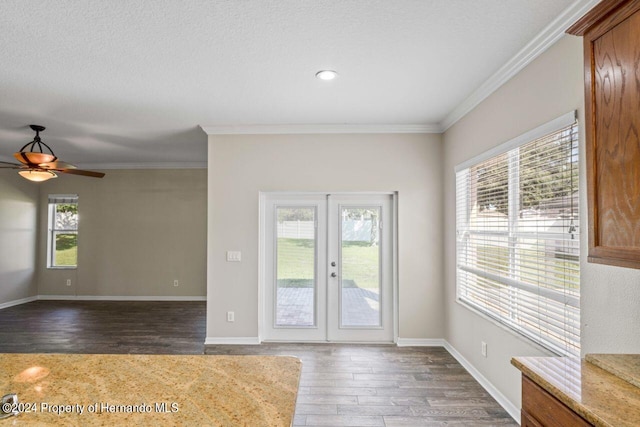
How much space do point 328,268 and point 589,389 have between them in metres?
3.22

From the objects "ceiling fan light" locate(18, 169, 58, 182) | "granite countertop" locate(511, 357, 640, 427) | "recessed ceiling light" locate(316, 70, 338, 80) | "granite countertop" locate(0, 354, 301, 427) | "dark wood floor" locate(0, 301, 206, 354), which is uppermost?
"recessed ceiling light" locate(316, 70, 338, 80)

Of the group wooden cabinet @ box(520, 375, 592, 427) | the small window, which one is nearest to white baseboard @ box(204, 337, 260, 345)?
wooden cabinet @ box(520, 375, 592, 427)

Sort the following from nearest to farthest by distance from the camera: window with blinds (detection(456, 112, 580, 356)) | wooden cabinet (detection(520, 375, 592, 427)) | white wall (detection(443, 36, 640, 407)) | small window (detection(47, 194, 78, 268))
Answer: wooden cabinet (detection(520, 375, 592, 427)) < white wall (detection(443, 36, 640, 407)) < window with blinds (detection(456, 112, 580, 356)) < small window (detection(47, 194, 78, 268))

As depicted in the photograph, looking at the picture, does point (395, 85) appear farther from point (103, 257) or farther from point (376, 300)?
point (103, 257)

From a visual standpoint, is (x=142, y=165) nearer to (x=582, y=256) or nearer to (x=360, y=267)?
(x=360, y=267)

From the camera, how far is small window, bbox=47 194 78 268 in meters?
7.06

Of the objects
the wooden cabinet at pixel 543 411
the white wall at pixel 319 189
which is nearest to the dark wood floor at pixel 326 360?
the white wall at pixel 319 189

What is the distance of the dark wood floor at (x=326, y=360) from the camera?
2708 mm

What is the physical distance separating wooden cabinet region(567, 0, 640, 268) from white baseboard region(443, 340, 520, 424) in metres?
1.80

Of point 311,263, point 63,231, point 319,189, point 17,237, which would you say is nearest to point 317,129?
point 319,189

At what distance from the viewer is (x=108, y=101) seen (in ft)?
11.2

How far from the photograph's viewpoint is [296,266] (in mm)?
4406

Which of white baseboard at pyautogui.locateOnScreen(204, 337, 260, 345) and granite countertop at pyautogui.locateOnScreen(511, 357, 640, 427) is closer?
granite countertop at pyautogui.locateOnScreen(511, 357, 640, 427)

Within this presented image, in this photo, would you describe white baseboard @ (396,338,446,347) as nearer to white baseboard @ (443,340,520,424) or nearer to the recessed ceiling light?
white baseboard @ (443,340,520,424)
